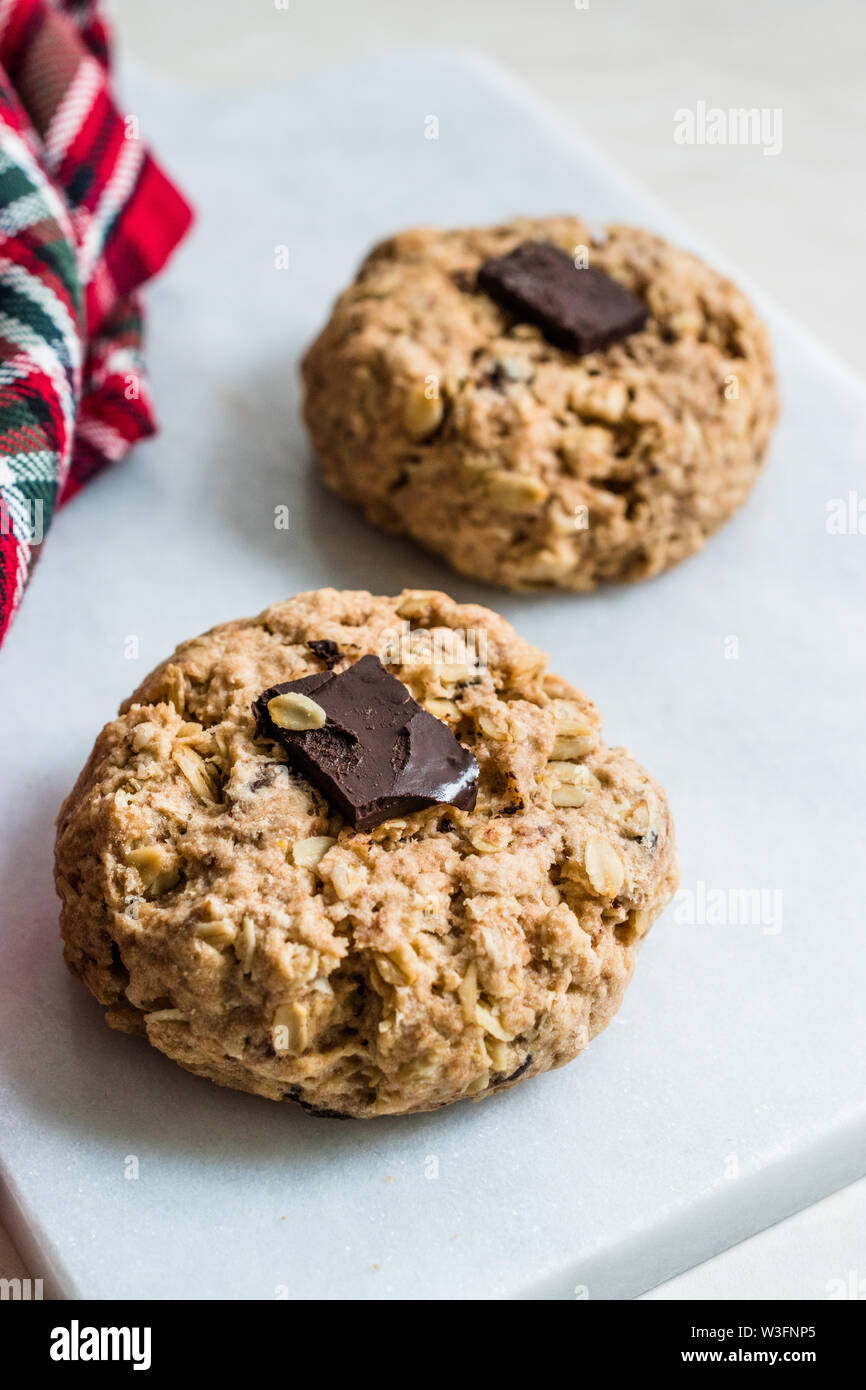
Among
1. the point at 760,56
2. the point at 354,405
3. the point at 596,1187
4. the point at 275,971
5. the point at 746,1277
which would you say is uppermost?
the point at 760,56

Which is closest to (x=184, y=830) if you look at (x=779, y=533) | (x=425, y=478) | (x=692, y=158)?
(x=425, y=478)

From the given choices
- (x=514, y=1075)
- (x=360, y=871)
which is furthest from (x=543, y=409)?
(x=514, y=1075)

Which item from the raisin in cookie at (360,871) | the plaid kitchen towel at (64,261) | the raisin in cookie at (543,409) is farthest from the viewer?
the raisin in cookie at (543,409)

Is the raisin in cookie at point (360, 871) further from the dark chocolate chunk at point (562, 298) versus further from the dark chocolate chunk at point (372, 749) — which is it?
the dark chocolate chunk at point (562, 298)

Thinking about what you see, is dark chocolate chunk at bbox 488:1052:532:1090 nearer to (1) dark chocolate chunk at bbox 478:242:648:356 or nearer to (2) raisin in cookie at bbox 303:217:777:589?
(2) raisin in cookie at bbox 303:217:777:589

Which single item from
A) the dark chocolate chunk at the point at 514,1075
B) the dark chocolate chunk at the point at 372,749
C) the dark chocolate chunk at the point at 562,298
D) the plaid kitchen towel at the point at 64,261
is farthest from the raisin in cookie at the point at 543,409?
the dark chocolate chunk at the point at 514,1075

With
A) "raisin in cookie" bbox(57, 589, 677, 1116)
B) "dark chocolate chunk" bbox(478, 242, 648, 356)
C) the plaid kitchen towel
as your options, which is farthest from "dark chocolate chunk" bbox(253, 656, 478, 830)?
"dark chocolate chunk" bbox(478, 242, 648, 356)
